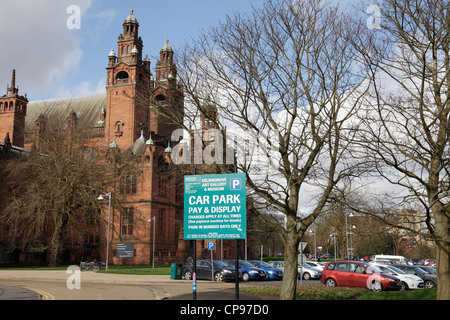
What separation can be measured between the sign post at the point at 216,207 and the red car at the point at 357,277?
42.0 feet

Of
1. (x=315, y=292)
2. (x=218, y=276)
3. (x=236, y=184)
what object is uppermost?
(x=236, y=184)

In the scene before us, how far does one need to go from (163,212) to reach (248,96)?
47402 mm

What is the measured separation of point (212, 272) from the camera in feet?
95.4

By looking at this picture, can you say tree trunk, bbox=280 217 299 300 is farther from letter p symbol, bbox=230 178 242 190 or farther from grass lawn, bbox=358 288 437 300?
grass lawn, bbox=358 288 437 300

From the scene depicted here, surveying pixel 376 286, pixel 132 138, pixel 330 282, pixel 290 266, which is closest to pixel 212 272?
pixel 330 282

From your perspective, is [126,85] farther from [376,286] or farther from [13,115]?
[376,286]

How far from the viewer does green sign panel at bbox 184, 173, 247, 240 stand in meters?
13.1

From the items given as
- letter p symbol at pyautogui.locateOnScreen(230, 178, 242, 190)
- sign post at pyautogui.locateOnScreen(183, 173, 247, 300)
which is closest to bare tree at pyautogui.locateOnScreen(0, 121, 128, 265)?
sign post at pyautogui.locateOnScreen(183, 173, 247, 300)

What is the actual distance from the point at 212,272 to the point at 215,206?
658 inches

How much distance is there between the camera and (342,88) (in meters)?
16.8

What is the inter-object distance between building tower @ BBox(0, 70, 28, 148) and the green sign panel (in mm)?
65827

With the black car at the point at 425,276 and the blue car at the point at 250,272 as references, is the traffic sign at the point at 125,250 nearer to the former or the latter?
the blue car at the point at 250,272
